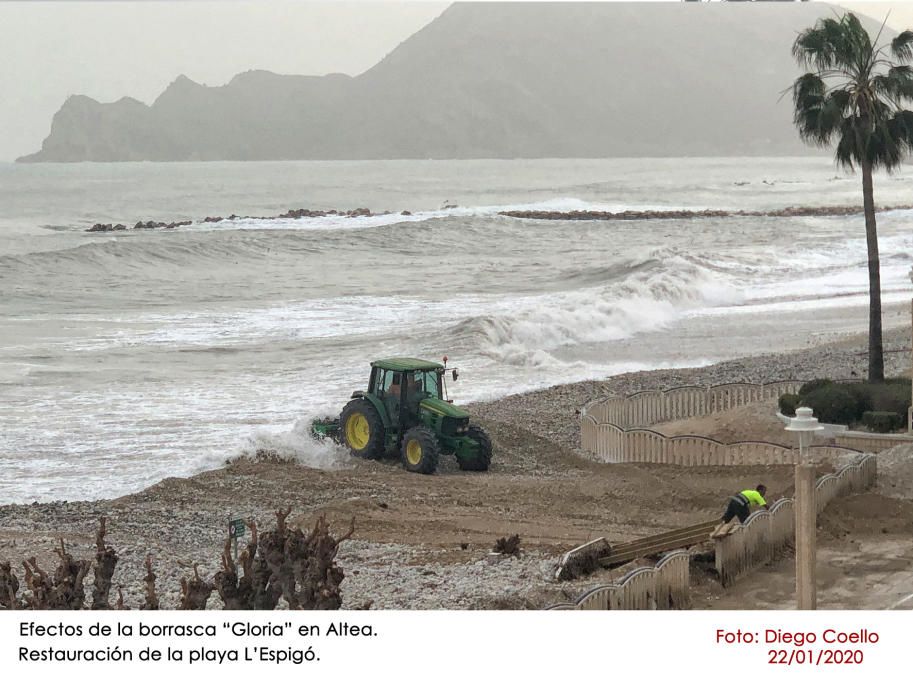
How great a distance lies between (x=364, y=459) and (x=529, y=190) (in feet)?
364

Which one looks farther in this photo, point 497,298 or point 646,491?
point 497,298

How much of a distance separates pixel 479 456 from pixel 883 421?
5.85 metres

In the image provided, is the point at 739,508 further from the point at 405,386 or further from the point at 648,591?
the point at 405,386

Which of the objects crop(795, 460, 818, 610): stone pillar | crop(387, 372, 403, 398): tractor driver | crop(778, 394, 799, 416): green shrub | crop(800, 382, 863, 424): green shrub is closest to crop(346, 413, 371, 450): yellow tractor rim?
crop(387, 372, 403, 398): tractor driver

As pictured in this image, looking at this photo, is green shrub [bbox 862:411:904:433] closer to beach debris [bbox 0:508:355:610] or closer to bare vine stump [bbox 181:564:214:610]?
beach debris [bbox 0:508:355:610]

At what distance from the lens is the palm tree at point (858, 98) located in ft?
66.5

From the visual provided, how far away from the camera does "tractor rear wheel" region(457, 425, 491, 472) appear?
61.4 feet

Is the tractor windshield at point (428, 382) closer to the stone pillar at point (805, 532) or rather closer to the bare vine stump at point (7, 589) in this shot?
the bare vine stump at point (7, 589)

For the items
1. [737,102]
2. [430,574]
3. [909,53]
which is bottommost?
[430,574]

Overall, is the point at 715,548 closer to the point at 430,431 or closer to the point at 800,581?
the point at 800,581

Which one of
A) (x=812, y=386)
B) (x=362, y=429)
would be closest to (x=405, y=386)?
(x=362, y=429)

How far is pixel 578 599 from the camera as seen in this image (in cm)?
1024

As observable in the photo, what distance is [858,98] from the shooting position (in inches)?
805

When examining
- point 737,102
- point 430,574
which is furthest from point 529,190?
point 430,574
